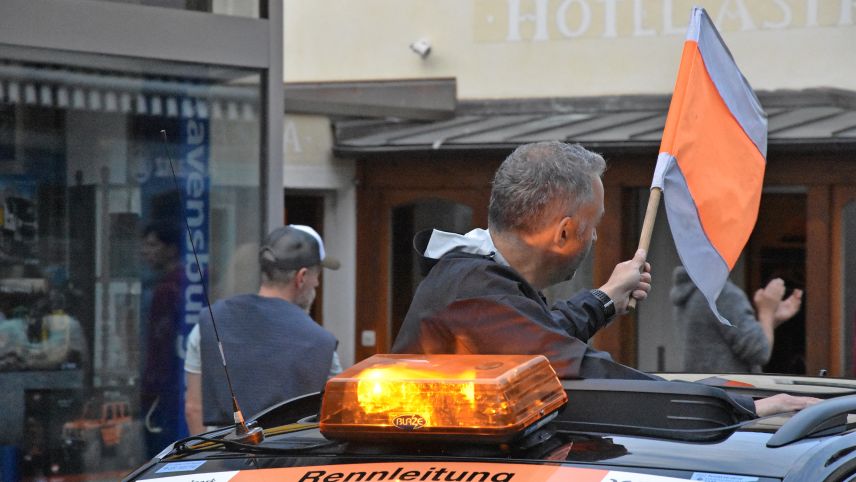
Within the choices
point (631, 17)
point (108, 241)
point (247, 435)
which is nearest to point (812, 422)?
point (247, 435)

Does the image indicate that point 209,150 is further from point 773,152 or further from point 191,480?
point 773,152

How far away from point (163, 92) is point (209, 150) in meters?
0.39

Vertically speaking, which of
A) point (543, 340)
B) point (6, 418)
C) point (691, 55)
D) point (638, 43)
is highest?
point (638, 43)

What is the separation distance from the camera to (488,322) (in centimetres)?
271

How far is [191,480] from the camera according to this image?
8.03 feet

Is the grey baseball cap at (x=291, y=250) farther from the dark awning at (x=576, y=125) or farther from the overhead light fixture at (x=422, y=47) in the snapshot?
the overhead light fixture at (x=422, y=47)

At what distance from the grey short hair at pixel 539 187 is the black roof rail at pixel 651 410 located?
20.8 inches

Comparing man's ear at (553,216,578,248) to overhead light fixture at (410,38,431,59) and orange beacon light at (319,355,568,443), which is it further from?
overhead light fixture at (410,38,431,59)

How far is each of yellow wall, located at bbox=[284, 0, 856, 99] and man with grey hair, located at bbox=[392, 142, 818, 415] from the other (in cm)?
836

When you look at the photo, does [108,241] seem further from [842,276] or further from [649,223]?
[842,276]

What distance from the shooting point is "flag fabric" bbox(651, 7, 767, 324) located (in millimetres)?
3736

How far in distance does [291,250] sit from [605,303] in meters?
1.87

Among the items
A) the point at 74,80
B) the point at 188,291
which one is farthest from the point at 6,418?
the point at 74,80

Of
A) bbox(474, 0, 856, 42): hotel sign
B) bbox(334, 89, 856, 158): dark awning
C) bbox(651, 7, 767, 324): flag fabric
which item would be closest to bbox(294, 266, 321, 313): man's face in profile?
bbox(651, 7, 767, 324): flag fabric
